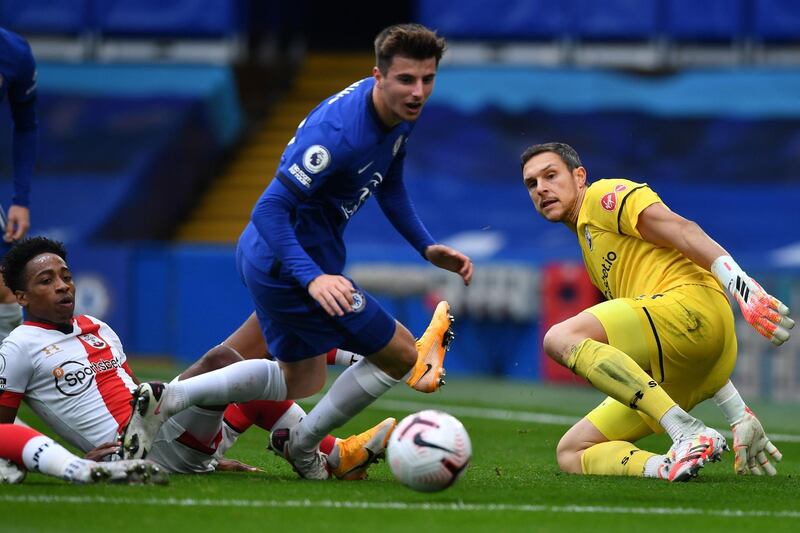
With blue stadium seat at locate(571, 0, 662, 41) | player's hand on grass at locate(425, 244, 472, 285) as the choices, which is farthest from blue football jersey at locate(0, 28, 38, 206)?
blue stadium seat at locate(571, 0, 662, 41)

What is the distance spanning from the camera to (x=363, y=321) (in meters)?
6.21

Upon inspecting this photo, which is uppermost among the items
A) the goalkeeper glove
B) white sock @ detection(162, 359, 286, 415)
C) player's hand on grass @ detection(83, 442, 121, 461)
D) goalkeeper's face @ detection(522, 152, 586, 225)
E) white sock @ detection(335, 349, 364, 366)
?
goalkeeper's face @ detection(522, 152, 586, 225)

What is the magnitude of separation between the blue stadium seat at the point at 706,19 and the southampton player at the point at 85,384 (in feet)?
40.7

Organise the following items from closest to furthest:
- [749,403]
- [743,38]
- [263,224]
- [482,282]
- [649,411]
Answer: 1. [263,224]
2. [649,411]
3. [749,403]
4. [482,282]
5. [743,38]

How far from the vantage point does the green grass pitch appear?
5.27 meters

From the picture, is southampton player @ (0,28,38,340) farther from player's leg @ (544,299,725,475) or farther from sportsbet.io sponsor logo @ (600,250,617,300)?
sportsbet.io sponsor logo @ (600,250,617,300)

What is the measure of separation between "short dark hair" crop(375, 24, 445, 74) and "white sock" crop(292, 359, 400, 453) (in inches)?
52.3

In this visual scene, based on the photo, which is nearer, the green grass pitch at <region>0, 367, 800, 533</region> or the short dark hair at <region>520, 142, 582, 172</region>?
the green grass pitch at <region>0, 367, 800, 533</region>

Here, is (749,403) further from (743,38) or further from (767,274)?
(743,38)

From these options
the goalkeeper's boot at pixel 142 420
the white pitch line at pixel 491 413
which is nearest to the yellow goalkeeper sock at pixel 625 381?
the goalkeeper's boot at pixel 142 420

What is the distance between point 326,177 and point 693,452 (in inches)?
78.7

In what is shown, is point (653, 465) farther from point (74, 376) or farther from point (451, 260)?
point (74, 376)

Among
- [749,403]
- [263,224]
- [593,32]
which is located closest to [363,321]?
[263,224]

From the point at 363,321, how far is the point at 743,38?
13006 mm
